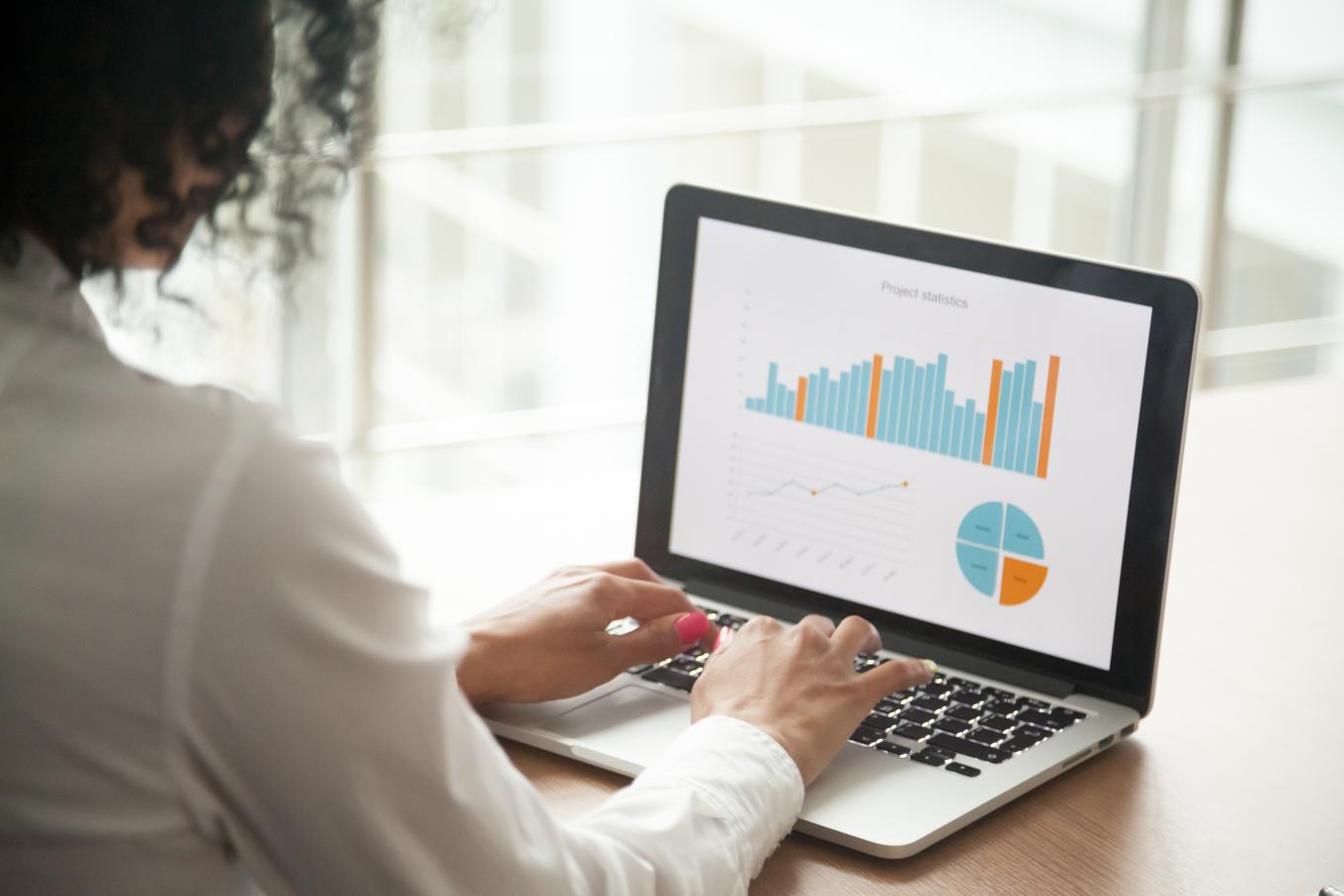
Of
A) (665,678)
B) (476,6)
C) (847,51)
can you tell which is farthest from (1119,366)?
(847,51)

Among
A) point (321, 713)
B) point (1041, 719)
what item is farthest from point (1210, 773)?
point (321, 713)

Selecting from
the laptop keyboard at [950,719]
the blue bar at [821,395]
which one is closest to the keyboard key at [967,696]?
the laptop keyboard at [950,719]

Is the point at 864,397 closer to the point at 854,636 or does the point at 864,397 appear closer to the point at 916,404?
the point at 916,404

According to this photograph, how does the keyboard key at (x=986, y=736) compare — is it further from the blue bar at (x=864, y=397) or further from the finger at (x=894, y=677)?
the blue bar at (x=864, y=397)

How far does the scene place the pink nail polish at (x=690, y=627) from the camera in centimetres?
104

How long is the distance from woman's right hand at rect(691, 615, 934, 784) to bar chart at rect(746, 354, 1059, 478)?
0.15m

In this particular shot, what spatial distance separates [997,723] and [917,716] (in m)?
0.05

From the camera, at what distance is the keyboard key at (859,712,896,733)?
0.98 metres

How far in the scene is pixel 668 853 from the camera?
750 mm

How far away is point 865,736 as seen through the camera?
965mm

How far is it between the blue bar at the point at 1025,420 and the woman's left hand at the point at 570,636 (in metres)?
0.24

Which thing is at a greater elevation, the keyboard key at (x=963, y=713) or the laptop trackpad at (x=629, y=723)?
the keyboard key at (x=963, y=713)

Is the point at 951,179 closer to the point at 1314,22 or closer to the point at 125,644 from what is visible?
the point at 1314,22

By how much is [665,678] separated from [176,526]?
0.55 m
